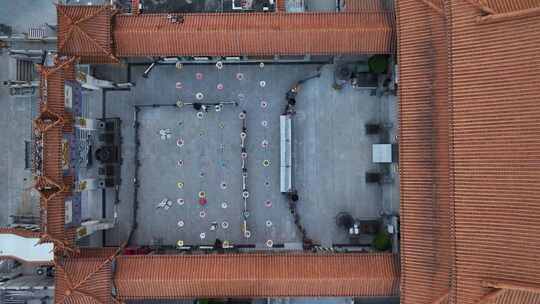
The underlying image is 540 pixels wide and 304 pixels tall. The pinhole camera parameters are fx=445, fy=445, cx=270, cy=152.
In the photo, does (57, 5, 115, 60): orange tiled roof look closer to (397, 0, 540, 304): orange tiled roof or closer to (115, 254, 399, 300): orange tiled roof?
(115, 254, 399, 300): orange tiled roof

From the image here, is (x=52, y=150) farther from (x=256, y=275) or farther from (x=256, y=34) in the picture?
(x=256, y=275)

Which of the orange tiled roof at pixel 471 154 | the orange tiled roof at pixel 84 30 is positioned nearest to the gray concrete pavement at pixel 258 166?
the orange tiled roof at pixel 84 30

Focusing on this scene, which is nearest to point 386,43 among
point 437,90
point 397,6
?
point 397,6

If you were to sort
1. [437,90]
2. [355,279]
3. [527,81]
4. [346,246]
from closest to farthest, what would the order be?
[527,81] → [437,90] → [355,279] → [346,246]

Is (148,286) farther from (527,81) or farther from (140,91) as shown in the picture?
(527,81)

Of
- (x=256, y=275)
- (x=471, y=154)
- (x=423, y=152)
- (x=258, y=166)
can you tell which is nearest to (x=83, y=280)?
(x=256, y=275)

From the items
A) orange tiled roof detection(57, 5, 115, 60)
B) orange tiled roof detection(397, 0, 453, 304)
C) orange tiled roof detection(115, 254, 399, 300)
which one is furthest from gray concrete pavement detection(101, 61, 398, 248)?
orange tiled roof detection(397, 0, 453, 304)
